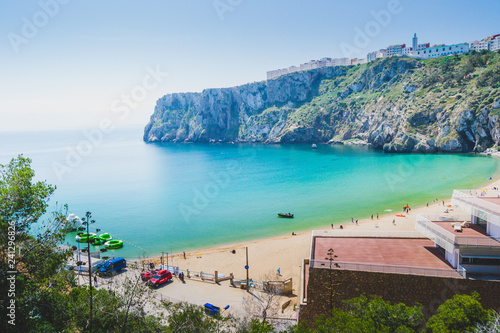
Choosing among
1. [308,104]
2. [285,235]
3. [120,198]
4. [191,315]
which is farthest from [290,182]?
[308,104]

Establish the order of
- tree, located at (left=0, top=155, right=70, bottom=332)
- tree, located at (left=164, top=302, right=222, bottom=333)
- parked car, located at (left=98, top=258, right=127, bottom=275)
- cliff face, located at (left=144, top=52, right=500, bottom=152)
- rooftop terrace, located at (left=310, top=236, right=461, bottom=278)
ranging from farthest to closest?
cliff face, located at (left=144, top=52, right=500, bottom=152), parked car, located at (left=98, top=258, right=127, bottom=275), rooftop terrace, located at (left=310, top=236, right=461, bottom=278), tree, located at (left=164, top=302, right=222, bottom=333), tree, located at (left=0, top=155, right=70, bottom=332)

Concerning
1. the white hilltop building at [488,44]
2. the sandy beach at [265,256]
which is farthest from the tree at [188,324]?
the white hilltop building at [488,44]

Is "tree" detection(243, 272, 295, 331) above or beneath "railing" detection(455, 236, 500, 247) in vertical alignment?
beneath

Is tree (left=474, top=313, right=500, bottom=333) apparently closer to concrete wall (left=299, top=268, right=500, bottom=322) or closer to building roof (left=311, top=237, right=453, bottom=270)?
concrete wall (left=299, top=268, right=500, bottom=322)

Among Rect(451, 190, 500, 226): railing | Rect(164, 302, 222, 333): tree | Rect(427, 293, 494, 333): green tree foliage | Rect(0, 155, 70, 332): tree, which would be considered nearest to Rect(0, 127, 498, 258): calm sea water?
Rect(164, 302, 222, 333): tree

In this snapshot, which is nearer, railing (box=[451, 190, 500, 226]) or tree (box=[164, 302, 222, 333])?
tree (box=[164, 302, 222, 333])

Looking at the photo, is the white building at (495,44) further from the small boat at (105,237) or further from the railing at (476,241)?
the small boat at (105,237)

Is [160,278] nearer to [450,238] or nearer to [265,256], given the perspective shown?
[265,256]

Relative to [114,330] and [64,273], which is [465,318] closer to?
[114,330]

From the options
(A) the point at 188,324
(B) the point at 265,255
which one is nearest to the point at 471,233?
(A) the point at 188,324
